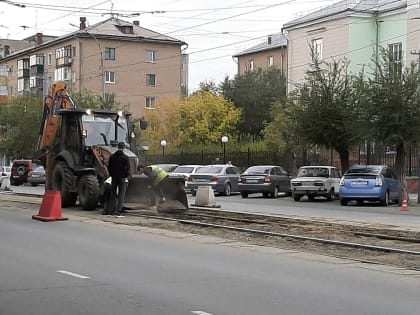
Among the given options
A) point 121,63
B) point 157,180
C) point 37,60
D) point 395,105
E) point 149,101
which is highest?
point 37,60

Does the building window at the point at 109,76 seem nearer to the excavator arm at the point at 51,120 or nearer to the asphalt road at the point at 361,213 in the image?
the asphalt road at the point at 361,213

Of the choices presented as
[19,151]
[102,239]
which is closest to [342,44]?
[19,151]

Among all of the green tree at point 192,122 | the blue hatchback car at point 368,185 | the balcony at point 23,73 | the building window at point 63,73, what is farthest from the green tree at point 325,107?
the balcony at point 23,73

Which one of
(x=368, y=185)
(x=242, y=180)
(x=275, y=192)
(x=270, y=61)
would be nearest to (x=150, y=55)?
(x=270, y=61)

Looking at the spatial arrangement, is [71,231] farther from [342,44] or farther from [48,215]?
[342,44]

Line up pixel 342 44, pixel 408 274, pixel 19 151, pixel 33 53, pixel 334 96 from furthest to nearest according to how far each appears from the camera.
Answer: pixel 33 53
pixel 19 151
pixel 342 44
pixel 334 96
pixel 408 274

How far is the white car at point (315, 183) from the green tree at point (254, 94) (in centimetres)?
3784

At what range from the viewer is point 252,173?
33.1 metres

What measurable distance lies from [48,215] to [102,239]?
435cm

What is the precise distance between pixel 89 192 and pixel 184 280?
38.2ft

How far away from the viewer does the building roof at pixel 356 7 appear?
4466 cm

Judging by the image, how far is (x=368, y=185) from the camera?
2672 cm

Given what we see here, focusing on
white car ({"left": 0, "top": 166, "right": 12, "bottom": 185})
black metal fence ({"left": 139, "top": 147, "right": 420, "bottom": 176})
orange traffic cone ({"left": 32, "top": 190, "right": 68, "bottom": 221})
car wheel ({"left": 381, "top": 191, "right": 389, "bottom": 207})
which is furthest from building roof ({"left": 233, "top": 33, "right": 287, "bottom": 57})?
orange traffic cone ({"left": 32, "top": 190, "right": 68, "bottom": 221})

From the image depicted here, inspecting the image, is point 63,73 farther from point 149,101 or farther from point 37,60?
point 149,101
